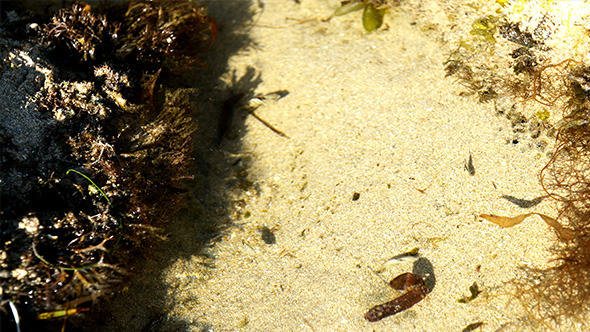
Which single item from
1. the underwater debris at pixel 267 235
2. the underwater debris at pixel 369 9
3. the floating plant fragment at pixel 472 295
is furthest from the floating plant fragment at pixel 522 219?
the underwater debris at pixel 369 9

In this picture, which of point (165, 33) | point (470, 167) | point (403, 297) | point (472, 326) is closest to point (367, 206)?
point (403, 297)

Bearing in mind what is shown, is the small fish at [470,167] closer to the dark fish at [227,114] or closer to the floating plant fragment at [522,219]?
the floating plant fragment at [522,219]

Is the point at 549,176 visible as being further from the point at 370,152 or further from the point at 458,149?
the point at 370,152

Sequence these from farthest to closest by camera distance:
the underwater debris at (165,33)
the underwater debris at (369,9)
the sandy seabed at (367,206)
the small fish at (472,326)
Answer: the underwater debris at (369,9)
the underwater debris at (165,33)
the sandy seabed at (367,206)
the small fish at (472,326)

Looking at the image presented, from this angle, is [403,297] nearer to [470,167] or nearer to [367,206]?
[367,206]

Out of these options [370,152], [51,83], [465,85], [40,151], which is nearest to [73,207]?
[40,151]

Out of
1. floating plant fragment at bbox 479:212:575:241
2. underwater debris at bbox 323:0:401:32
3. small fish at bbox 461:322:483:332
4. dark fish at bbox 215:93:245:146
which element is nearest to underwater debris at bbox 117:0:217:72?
dark fish at bbox 215:93:245:146
